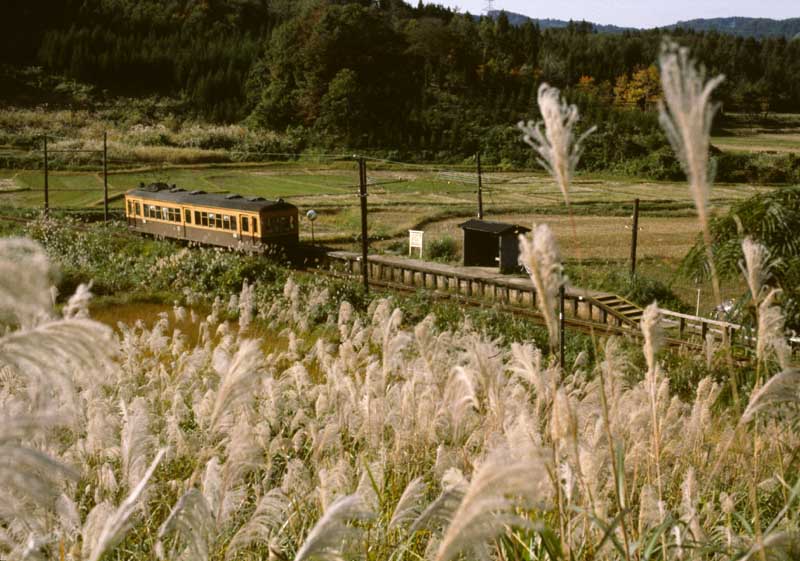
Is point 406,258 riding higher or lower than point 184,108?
lower

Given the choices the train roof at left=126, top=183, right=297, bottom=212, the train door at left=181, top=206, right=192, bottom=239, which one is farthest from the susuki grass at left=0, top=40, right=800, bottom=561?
the train door at left=181, top=206, right=192, bottom=239

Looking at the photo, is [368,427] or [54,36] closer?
[368,427]

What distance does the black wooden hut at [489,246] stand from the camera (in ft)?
72.5

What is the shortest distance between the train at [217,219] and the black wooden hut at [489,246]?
499 cm

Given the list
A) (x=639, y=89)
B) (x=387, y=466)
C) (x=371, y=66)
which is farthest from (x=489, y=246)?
(x=639, y=89)

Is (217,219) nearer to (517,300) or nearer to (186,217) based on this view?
(186,217)

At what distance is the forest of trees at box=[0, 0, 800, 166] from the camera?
186 ft

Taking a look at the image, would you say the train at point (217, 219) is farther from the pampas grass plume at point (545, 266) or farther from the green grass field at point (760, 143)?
the green grass field at point (760, 143)

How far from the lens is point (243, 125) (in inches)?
2399

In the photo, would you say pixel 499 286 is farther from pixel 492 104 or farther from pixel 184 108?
pixel 184 108

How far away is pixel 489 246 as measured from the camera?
23.5m

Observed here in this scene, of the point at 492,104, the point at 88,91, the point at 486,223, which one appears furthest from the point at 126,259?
the point at 88,91

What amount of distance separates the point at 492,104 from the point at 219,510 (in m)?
64.8

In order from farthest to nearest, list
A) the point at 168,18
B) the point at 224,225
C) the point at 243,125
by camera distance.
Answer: the point at 168,18 < the point at 243,125 < the point at 224,225
